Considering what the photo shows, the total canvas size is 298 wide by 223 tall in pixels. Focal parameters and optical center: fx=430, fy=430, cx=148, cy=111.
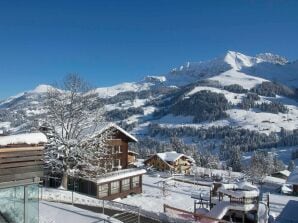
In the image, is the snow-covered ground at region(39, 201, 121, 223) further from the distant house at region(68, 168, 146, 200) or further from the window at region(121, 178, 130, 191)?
the window at region(121, 178, 130, 191)

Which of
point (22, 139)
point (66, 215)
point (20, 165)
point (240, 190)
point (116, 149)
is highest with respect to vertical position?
point (22, 139)

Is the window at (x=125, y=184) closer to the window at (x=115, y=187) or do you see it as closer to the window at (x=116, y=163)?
the window at (x=115, y=187)

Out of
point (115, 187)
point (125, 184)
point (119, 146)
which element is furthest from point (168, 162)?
point (115, 187)

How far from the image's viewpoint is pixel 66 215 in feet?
84.3

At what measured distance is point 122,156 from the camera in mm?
50312

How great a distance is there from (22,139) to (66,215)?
39.8 feet

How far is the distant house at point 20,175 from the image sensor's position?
1416cm

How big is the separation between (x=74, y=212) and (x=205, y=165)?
12036cm

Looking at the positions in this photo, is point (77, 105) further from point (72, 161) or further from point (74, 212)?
point (74, 212)

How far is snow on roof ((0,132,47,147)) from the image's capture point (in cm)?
1433

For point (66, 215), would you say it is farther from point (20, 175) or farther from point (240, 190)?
point (240, 190)

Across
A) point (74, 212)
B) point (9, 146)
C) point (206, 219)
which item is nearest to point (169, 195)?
point (206, 219)

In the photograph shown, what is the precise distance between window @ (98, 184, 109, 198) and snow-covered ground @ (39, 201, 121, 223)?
1408 centimetres

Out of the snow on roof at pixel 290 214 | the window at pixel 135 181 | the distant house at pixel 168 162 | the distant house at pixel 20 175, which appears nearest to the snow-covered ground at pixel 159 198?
the window at pixel 135 181
